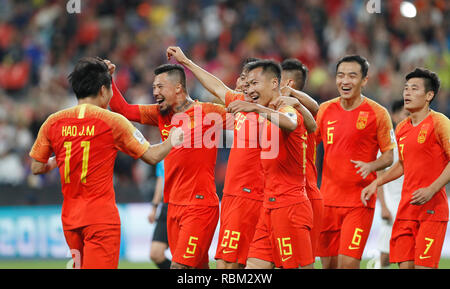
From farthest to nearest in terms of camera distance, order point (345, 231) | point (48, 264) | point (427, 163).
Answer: point (48, 264)
point (345, 231)
point (427, 163)

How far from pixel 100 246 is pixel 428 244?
11.3 feet

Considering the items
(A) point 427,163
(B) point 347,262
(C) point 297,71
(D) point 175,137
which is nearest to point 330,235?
(B) point 347,262

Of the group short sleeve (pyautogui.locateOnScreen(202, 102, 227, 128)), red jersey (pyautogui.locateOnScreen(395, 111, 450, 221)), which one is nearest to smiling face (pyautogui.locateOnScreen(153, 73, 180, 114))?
short sleeve (pyautogui.locateOnScreen(202, 102, 227, 128))

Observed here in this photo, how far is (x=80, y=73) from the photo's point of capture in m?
6.45

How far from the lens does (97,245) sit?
6.32 meters

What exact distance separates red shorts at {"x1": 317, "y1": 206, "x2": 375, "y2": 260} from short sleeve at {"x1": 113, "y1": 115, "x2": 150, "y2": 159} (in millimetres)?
2920

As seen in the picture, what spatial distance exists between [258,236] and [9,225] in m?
7.34

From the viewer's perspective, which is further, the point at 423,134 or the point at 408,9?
the point at 408,9

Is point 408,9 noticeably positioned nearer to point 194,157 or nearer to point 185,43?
point 185,43

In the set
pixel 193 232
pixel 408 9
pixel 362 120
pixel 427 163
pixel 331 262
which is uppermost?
pixel 408 9

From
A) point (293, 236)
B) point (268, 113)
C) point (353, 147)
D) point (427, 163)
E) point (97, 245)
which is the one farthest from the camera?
point (353, 147)
